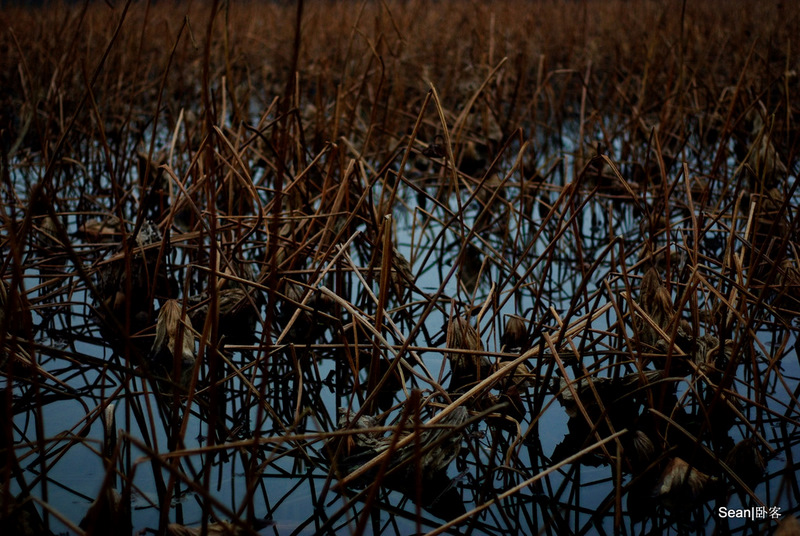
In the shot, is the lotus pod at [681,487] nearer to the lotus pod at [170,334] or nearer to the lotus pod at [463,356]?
the lotus pod at [463,356]

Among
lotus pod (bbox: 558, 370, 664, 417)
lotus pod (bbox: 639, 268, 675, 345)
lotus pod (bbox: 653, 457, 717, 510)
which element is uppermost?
lotus pod (bbox: 639, 268, 675, 345)

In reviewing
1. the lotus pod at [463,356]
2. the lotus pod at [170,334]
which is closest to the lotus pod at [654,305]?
the lotus pod at [463,356]

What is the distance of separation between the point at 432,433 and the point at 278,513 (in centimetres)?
18

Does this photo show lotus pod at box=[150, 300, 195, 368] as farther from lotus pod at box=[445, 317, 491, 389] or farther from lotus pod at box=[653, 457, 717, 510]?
lotus pod at box=[653, 457, 717, 510]

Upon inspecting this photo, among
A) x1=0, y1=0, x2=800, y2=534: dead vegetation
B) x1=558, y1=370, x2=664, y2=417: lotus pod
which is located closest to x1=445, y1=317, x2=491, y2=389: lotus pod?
x1=0, y1=0, x2=800, y2=534: dead vegetation

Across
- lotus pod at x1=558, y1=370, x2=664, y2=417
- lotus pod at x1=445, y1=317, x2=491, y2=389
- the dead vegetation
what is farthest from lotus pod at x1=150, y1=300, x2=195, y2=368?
lotus pod at x1=558, y1=370, x2=664, y2=417

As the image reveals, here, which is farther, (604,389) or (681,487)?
(604,389)

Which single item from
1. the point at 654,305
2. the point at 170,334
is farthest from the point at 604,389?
the point at 170,334

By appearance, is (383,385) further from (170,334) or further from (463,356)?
(170,334)

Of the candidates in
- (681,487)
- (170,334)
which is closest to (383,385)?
(170,334)

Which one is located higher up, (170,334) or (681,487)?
(170,334)

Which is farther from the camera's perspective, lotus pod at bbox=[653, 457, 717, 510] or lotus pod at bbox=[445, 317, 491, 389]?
lotus pod at bbox=[445, 317, 491, 389]

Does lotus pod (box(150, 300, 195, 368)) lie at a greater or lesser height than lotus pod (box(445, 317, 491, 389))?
greater

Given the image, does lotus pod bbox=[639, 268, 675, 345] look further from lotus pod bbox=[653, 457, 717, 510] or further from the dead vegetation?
lotus pod bbox=[653, 457, 717, 510]
